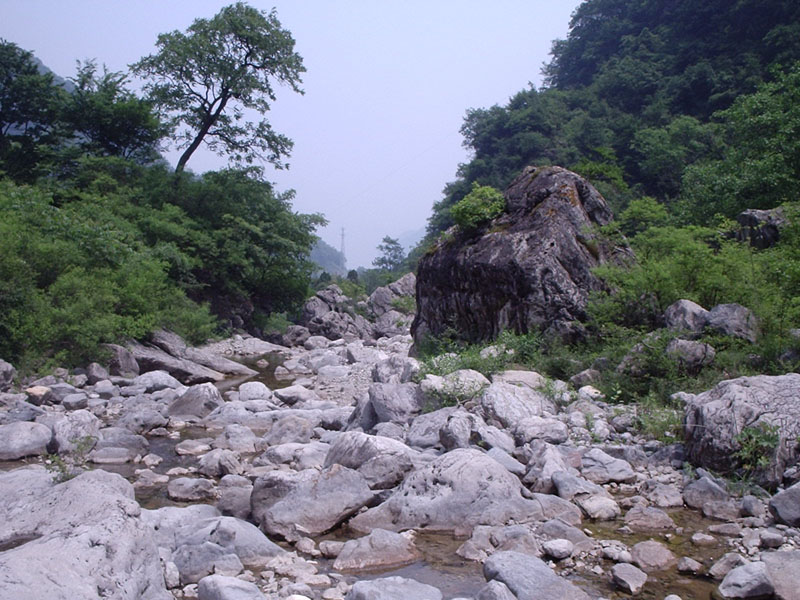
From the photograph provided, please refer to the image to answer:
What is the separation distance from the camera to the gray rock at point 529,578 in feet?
13.6

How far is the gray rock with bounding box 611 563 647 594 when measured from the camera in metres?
4.43

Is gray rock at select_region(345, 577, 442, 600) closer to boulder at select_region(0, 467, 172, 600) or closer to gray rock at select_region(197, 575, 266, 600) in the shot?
gray rock at select_region(197, 575, 266, 600)

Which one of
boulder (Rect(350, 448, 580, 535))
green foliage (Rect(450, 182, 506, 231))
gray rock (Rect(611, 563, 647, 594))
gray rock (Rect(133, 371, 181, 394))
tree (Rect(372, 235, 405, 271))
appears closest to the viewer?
gray rock (Rect(611, 563, 647, 594))

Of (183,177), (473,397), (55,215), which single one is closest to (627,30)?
(183,177)

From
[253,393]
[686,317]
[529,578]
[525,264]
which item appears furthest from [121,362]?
[529,578]

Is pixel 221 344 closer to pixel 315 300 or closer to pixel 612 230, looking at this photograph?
pixel 315 300

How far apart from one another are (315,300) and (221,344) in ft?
33.0

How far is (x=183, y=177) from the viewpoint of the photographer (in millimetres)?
27125

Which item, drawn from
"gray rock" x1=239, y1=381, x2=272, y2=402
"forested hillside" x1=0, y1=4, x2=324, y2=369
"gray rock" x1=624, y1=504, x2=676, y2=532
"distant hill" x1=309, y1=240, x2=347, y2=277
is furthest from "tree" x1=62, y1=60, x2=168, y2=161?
"distant hill" x1=309, y1=240, x2=347, y2=277

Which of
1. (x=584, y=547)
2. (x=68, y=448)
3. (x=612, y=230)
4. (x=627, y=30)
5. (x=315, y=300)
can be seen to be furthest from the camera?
(x=627, y=30)

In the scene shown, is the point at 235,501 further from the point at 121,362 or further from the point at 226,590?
the point at 121,362

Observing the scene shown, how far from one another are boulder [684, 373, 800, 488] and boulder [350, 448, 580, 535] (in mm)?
1635

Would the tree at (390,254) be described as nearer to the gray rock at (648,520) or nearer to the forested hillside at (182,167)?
the forested hillside at (182,167)

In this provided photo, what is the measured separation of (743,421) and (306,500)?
166 inches
